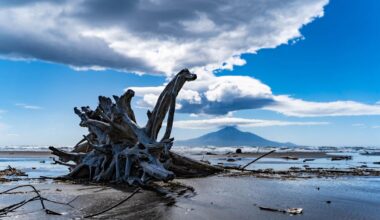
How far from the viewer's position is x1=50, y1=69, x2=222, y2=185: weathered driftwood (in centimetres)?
1538

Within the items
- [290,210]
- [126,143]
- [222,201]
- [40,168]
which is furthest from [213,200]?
[40,168]

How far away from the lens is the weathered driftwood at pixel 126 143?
1538cm

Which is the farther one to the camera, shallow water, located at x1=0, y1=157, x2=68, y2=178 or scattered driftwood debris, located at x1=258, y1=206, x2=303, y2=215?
shallow water, located at x1=0, y1=157, x2=68, y2=178

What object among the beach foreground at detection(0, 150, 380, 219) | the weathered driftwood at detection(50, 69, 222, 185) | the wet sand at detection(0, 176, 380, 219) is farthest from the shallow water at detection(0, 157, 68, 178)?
the wet sand at detection(0, 176, 380, 219)

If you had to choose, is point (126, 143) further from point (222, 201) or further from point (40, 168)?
point (40, 168)

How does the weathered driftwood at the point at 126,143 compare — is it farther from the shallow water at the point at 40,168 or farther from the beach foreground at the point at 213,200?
the shallow water at the point at 40,168

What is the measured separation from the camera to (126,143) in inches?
673

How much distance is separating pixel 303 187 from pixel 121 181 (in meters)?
7.23

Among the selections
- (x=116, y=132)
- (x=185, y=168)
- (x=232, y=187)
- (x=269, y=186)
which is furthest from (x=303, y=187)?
(x=116, y=132)

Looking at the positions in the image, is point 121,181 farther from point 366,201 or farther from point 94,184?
point 366,201

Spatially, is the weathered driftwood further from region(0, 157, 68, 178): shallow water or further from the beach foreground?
region(0, 157, 68, 178): shallow water

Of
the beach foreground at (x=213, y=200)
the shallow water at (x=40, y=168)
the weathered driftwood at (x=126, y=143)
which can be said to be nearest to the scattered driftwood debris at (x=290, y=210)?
the beach foreground at (x=213, y=200)

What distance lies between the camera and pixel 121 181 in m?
16.0

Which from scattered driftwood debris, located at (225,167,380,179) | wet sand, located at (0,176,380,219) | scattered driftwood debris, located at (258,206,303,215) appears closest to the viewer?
wet sand, located at (0,176,380,219)
